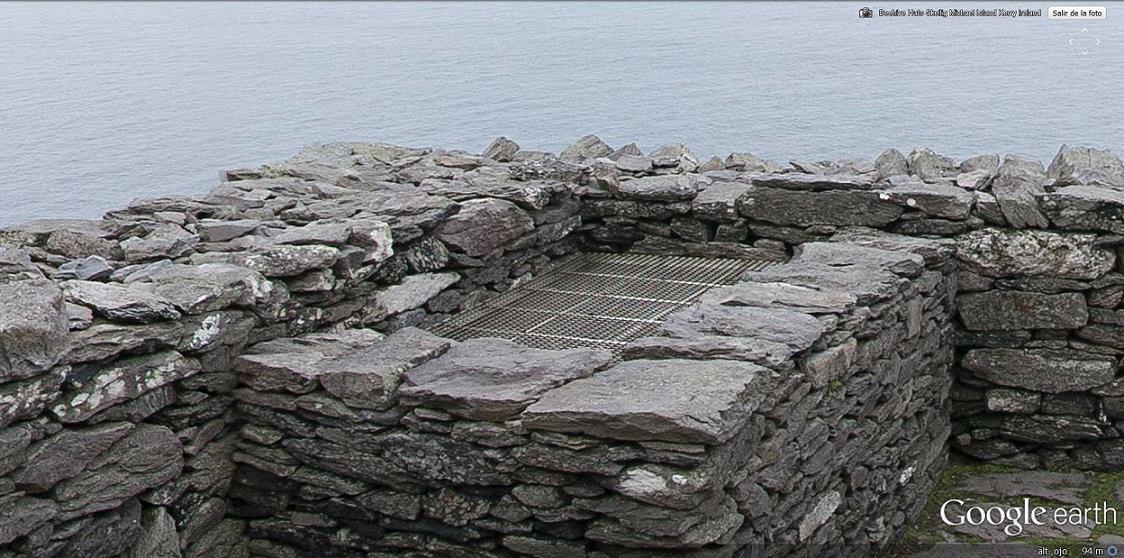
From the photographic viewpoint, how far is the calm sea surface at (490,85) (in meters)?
11.3

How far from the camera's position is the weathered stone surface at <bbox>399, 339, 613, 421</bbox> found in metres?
6.25

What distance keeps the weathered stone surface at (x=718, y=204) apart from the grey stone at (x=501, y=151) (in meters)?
1.86

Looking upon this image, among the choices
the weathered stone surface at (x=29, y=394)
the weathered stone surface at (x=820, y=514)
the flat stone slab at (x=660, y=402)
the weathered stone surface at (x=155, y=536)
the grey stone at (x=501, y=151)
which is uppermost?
the weathered stone surface at (x=29, y=394)

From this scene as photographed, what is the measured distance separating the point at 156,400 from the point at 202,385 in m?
0.30

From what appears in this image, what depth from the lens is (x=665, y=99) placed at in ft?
50.2

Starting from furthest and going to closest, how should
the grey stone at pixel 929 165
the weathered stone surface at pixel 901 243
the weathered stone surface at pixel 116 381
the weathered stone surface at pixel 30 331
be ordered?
the grey stone at pixel 929 165, the weathered stone surface at pixel 901 243, the weathered stone surface at pixel 116 381, the weathered stone surface at pixel 30 331

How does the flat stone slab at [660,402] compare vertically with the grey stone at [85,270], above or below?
below

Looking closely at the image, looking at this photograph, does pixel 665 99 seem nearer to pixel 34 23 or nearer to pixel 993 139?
pixel 993 139

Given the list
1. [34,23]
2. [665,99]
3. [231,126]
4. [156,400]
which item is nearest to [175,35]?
[34,23]

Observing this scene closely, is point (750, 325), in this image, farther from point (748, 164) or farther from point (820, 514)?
point (748, 164)

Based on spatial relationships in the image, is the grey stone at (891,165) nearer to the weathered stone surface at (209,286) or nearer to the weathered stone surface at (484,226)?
the weathered stone surface at (484,226)

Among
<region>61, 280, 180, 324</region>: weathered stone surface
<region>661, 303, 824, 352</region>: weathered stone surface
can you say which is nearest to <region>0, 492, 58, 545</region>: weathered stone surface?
<region>61, 280, 180, 324</region>: weathered stone surface

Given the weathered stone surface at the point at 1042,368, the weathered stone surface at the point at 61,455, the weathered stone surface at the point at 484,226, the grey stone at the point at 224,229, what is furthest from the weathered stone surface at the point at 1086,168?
the weathered stone surface at the point at 61,455

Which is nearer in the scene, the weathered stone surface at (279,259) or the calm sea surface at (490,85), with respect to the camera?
the weathered stone surface at (279,259)
